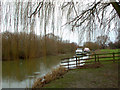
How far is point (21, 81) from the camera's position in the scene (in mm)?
5305

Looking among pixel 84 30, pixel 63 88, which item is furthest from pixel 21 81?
pixel 84 30

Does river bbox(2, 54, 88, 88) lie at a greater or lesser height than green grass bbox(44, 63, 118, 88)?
greater

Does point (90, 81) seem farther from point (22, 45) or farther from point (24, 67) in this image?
point (22, 45)

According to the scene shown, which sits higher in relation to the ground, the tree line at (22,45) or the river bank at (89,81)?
the tree line at (22,45)

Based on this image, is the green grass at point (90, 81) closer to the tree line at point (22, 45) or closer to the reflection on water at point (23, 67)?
the reflection on water at point (23, 67)

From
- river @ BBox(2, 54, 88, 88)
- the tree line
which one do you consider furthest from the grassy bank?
the tree line

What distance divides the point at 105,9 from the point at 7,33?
1.66 m

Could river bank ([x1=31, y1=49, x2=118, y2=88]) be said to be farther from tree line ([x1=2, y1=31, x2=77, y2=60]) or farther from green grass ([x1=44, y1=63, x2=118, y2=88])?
tree line ([x1=2, y1=31, x2=77, y2=60])

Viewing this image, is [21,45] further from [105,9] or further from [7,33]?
[105,9]

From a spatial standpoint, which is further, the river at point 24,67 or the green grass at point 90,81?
the green grass at point 90,81

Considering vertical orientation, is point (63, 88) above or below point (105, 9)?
below

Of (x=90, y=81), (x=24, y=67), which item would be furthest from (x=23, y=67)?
(x=90, y=81)

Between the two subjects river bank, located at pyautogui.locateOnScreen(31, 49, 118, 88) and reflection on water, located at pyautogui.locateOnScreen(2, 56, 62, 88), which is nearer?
reflection on water, located at pyautogui.locateOnScreen(2, 56, 62, 88)

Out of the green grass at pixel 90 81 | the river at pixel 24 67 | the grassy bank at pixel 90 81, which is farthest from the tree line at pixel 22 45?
the green grass at pixel 90 81
